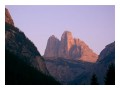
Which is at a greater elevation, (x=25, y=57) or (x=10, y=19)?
(x=10, y=19)
